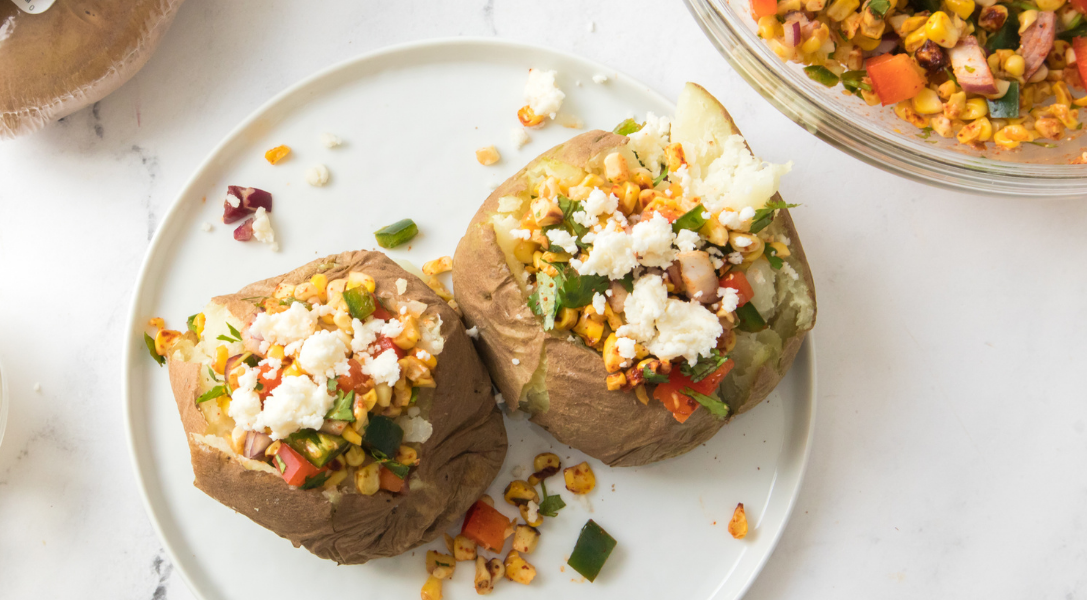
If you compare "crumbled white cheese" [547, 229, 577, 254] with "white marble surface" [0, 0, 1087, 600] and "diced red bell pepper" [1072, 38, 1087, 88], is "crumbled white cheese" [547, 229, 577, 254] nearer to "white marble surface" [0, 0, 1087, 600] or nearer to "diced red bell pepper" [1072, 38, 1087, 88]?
"white marble surface" [0, 0, 1087, 600]

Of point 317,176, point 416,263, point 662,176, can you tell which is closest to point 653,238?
point 662,176

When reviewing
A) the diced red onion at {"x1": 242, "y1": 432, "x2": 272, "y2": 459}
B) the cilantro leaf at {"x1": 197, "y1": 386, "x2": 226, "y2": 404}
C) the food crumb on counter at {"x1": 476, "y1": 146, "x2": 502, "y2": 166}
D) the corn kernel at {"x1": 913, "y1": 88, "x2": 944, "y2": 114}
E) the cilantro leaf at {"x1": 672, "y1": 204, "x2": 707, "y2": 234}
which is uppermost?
the corn kernel at {"x1": 913, "y1": 88, "x2": 944, "y2": 114}

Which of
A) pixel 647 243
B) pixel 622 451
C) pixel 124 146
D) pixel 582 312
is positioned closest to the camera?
pixel 647 243

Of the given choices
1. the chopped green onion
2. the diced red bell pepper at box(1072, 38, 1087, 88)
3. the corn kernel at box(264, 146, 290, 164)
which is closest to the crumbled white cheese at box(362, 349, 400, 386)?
the chopped green onion

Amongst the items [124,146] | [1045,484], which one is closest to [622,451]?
[1045,484]

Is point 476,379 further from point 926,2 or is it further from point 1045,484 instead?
point 1045,484

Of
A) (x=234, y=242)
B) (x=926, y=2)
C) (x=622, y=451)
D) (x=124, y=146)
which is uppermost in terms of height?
(x=926, y=2)
